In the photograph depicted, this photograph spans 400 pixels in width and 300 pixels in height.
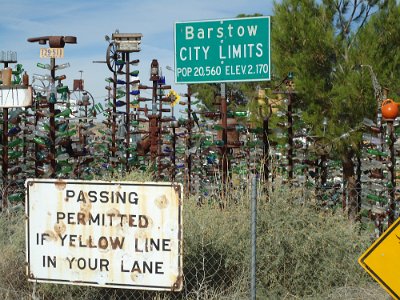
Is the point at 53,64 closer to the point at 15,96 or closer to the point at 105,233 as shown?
the point at 15,96

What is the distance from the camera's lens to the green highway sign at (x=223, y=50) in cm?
696

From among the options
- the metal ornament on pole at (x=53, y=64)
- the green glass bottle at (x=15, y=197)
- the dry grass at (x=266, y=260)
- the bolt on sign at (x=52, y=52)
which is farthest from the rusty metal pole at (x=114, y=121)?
the dry grass at (x=266, y=260)

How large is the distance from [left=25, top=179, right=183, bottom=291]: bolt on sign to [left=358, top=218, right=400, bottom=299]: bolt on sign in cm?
146

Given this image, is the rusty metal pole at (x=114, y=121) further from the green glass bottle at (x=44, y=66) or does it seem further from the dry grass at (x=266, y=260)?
the dry grass at (x=266, y=260)

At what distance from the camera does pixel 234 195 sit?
22.7ft

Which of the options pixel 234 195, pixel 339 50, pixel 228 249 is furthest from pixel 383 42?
pixel 228 249

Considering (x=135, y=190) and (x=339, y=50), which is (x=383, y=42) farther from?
(x=135, y=190)

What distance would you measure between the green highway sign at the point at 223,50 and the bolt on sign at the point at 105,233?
89.1 inches

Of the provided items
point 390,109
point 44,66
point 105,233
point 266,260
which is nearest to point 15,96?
point 105,233

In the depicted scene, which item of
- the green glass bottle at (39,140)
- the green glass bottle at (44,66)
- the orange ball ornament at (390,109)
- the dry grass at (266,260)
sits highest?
the green glass bottle at (44,66)

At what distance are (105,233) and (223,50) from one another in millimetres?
2654

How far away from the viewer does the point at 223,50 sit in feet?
23.2

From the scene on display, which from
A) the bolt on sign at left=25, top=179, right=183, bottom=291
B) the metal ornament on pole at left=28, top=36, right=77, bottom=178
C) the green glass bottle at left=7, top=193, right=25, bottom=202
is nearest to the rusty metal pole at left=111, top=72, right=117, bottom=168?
the green glass bottle at left=7, top=193, right=25, bottom=202

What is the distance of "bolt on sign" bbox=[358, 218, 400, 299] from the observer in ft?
15.2
